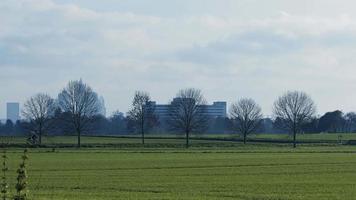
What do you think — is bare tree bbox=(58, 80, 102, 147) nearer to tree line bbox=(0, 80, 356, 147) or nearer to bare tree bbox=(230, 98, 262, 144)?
tree line bbox=(0, 80, 356, 147)

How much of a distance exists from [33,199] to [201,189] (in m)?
9.25

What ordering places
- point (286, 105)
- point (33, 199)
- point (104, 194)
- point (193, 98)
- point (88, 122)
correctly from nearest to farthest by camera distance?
point (33, 199), point (104, 194), point (88, 122), point (193, 98), point (286, 105)

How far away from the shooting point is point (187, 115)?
136875 mm

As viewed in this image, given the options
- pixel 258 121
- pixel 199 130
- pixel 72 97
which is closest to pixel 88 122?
pixel 72 97

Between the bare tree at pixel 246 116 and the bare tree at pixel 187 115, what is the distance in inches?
428

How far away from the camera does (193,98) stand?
14700 cm

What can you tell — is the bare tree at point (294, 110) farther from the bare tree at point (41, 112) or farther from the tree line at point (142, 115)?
the bare tree at point (41, 112)

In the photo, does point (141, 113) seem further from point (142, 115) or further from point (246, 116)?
point (246, 116)

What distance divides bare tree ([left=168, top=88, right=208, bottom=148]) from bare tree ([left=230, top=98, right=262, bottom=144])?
10873mm

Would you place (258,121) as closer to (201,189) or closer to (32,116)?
(32,116)

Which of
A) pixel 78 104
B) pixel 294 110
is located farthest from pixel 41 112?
pixel 294 110

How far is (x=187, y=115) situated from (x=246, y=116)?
2499 cm

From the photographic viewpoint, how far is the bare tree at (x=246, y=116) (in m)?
149

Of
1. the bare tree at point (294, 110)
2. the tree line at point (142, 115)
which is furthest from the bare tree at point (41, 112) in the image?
the bare tree at point (294, 110)
